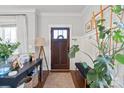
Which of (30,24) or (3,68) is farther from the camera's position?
(30,24)

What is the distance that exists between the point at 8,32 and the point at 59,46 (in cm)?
197

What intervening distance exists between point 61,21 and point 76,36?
31.2 inches

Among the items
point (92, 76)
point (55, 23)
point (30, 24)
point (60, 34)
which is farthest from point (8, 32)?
point (92, 76)

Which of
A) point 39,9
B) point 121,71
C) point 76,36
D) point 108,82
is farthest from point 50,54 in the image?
point 108,82

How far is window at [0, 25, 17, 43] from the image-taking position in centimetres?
656

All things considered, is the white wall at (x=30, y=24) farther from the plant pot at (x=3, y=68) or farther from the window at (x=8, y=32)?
the plant pot at (x=3, y=68)

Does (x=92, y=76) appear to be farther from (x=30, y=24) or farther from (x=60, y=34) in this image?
(x=60, y=34)

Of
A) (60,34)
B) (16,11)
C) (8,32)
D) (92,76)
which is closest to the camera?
(92,76)

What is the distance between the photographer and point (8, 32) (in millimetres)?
6926

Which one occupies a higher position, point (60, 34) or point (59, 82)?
point (60, 34)

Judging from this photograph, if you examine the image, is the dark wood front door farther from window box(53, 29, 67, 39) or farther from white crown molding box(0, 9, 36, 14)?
white crown molding box(0, 9, 36, 14)
